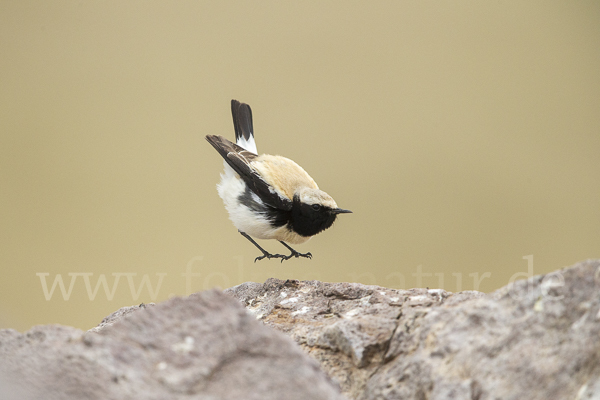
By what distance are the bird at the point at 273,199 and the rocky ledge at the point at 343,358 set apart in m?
1.51

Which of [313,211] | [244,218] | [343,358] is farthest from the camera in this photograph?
[244,218]

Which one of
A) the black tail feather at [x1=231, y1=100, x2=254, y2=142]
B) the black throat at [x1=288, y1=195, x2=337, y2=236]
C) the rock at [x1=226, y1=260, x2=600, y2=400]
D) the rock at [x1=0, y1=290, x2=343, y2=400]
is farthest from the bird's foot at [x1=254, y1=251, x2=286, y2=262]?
the rock at [x1=0, y1=290, x2=343, y2=400]

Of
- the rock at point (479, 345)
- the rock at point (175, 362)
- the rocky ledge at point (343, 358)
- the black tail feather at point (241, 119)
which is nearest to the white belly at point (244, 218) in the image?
the black tail feather at point (241, 119)

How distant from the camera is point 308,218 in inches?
142

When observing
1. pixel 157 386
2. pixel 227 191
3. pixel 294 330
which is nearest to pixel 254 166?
pixel 227 191

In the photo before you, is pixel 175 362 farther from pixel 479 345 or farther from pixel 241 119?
pixel 241 119

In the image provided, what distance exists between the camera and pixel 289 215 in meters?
3.71

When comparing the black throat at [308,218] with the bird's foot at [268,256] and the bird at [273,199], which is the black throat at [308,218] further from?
the bird's foot at [268,256]

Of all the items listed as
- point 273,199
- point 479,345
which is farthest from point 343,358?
point 273,199

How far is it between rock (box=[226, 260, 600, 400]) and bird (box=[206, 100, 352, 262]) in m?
1.23

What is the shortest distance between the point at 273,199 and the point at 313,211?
1.01 feet

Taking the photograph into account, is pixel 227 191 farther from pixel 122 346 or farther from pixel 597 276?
pixel 597 276

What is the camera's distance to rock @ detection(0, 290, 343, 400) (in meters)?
1.53

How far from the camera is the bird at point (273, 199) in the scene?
3.60 meters
